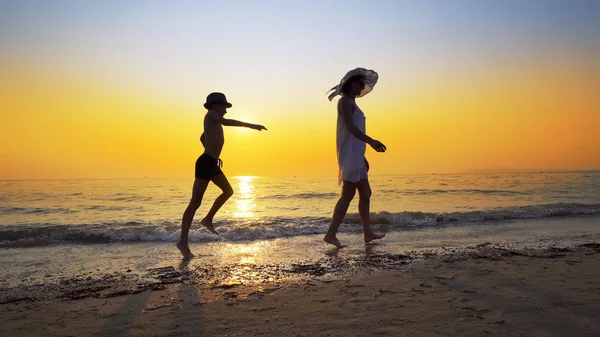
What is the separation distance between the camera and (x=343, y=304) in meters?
2.53

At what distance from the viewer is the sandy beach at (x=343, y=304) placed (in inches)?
84.9

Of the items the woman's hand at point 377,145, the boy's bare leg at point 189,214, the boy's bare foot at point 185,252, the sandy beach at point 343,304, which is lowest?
the boy's bare foot at point 185,252

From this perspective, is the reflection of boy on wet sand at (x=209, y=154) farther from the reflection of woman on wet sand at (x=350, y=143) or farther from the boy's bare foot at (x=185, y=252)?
the reflection of woman on wet sand at (x=350, y=143)

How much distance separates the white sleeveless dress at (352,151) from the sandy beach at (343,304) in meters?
1.51

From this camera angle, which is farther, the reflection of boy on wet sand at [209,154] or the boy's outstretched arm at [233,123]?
the reflection of boy on wet sand at [209,154]

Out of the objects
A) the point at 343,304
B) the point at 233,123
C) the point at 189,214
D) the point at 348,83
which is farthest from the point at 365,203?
the point at 343,304

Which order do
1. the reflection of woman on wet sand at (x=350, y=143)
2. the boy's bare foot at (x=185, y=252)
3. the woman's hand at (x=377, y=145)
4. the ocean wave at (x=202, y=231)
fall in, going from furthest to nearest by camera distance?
the ocean wave at (x=202, y=231) → the reflection of woman on wet sand at (x=350, y=143) → the boy's bare foot at (x=185, y=252) → the woman's hand at (x=377, y=145)

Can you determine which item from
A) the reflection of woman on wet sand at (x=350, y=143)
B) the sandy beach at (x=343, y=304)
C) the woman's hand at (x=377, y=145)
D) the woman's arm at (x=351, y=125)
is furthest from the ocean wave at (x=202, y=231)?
the sandy beach at (x=343, y=304)

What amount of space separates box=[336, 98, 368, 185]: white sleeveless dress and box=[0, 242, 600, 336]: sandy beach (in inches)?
59.6

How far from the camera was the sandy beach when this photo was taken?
7.07 ft

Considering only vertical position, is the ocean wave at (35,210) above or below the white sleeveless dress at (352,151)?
below

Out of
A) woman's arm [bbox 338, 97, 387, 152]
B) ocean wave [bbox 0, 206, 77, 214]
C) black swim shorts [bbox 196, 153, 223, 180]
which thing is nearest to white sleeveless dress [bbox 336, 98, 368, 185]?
woman's arm [bbox 338, 97, 387, 152]

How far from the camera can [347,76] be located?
4.87 m

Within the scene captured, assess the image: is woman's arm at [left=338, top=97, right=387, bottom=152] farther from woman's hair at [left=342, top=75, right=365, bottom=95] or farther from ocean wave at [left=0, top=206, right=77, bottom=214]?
ocean wave at [left=0, top=206, right=77, bottom=214]
